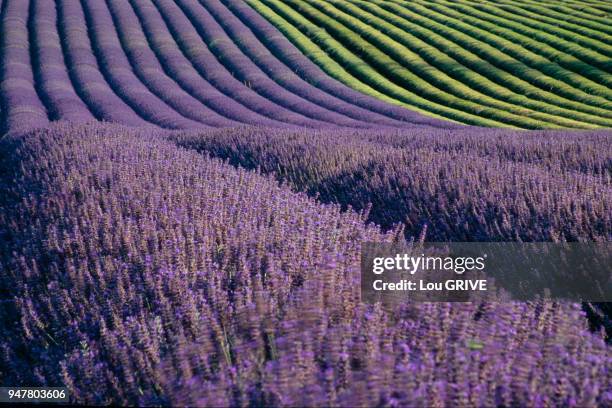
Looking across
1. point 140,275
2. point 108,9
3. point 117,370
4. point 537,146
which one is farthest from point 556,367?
point 108,9

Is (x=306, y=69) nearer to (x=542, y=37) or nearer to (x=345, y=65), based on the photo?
(x=345, y=65)

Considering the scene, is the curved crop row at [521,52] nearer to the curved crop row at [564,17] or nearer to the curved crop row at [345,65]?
the curved crop row at [564,17]

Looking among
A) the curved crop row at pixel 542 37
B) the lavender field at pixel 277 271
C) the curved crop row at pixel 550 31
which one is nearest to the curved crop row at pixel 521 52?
the curved crop row at pixel 542 37

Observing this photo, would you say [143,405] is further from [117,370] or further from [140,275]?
[140,275]

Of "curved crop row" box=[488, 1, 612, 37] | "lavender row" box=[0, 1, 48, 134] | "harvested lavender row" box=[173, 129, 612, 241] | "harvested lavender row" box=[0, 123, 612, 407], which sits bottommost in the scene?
"harvested lavender row" box=[0, 123, 612, 407]

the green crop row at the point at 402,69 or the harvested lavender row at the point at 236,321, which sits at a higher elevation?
the green crop row at the point at 402,69

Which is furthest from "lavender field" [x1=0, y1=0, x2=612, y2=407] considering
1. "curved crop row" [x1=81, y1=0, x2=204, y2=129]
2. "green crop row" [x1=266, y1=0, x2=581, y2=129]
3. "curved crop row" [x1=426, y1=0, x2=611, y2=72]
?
"curved crop row" [x1=426, y1=0, x2=611, y2=72]

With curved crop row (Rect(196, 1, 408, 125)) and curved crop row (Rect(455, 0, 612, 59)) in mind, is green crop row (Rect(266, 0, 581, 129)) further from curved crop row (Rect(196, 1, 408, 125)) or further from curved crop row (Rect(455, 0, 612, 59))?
curved crop row (Rect(455, 0, 612, 59))
